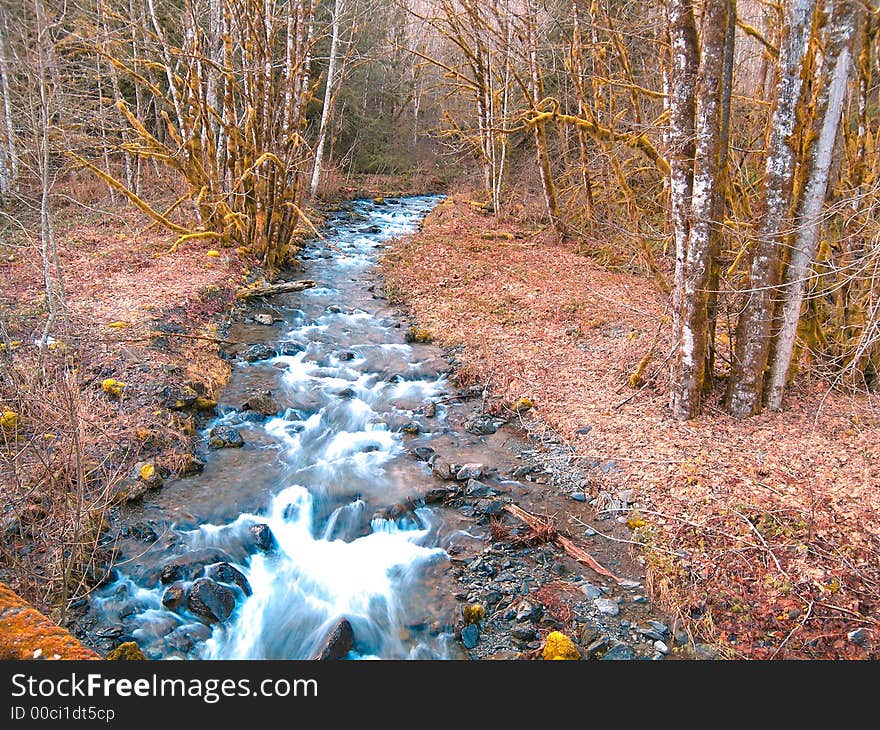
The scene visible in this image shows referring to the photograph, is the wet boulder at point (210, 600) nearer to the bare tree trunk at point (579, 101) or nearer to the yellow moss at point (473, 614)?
the yellow moss at point (473, 614)

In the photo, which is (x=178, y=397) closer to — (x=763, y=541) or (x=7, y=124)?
(x=7, y=124)

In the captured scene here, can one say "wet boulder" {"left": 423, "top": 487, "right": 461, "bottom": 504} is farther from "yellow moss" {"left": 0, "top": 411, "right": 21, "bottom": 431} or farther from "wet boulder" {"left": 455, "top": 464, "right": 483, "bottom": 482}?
"yellow moss" {"left": 0, "top": 411, "right": 21, "bottom": 431}

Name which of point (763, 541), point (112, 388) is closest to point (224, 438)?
point (112, 388)

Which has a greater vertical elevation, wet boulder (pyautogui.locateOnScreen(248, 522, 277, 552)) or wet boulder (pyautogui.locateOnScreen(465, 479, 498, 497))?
wet boulder (pyautogui.locateOnScreen(465, 479, 498, 497))

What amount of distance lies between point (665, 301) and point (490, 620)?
5.27m

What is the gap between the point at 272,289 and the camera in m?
13.7

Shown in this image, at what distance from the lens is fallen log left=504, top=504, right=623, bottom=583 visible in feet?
17.8

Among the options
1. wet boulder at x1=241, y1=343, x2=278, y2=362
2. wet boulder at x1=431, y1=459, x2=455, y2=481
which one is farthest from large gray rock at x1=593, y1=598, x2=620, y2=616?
wet boulder at x1=241, y1=343, x2=278, y2=362

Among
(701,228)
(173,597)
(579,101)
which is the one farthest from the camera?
(579,101)

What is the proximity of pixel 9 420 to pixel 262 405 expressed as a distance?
3.04 metres

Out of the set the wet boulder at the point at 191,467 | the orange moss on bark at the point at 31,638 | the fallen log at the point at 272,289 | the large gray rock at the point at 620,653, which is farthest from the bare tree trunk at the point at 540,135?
the orange moss on bark at the point at 31,638

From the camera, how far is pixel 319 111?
27938 millimetres

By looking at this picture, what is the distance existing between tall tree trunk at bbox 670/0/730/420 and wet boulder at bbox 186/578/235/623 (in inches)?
212

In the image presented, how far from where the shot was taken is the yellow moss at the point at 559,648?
4.50 m
